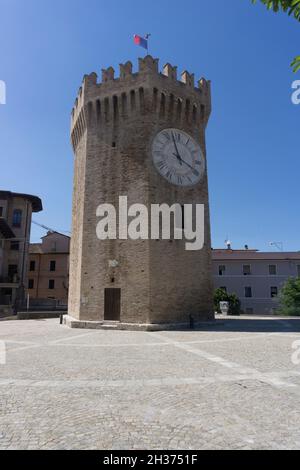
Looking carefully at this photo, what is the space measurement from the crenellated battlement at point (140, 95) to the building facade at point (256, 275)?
2901 centimetres

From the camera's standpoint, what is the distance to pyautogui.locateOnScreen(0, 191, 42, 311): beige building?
4053cm

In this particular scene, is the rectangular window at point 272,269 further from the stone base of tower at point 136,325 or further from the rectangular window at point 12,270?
the rectangular window at point 12,270

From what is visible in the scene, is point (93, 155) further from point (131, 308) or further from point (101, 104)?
point (131, 308)

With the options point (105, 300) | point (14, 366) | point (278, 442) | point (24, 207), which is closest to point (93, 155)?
point (105, 300)

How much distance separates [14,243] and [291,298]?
36.0 m

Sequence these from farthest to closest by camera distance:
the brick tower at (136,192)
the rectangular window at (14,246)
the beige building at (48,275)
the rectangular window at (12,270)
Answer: the beige building at (48,275), the rectangular window at (14,246), the rectangular window at (12,270), the brick tower at (136,192)

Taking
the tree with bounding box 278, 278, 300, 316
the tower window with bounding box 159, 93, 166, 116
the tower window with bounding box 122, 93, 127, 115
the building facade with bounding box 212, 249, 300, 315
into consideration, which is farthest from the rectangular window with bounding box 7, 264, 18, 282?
the tree with bounding box 278, 278, 300, 316

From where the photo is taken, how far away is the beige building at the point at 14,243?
4053 cm

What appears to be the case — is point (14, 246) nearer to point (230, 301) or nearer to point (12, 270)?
point (12, 270)

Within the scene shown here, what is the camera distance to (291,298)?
38.0 m

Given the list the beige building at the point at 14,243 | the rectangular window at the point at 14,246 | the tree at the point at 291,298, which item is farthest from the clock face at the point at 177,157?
the rectangular window at the point at 14,246

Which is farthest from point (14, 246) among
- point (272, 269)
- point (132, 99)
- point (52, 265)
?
point (272, 269)

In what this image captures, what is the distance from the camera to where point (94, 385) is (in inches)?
274

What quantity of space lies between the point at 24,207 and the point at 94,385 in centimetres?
4329
